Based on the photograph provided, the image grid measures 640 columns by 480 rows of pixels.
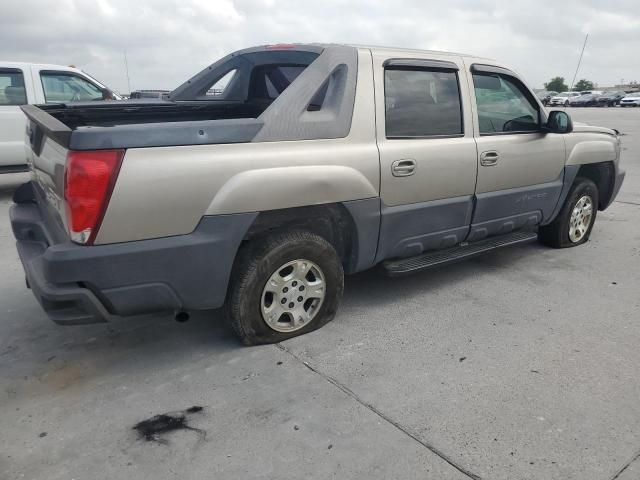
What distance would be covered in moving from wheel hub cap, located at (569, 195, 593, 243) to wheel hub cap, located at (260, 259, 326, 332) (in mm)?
3187

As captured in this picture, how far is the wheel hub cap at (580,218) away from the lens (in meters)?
5.22

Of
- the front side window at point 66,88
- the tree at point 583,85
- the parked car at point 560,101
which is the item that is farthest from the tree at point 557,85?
the front side window at point 66,88

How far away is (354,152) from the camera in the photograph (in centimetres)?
320

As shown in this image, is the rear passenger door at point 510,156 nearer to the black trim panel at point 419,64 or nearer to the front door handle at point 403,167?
the black trim panel at point 419,64

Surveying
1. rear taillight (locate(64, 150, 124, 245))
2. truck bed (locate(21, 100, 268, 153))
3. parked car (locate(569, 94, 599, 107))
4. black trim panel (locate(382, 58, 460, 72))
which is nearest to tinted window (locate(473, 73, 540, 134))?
black trim panel (locate(382, 58, 460, 72))

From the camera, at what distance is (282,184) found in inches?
115

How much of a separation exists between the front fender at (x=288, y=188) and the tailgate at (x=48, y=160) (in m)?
0.74

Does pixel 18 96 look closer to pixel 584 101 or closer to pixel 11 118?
pixel 11 118

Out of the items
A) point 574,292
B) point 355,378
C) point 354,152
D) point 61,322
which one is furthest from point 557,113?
point 61,322

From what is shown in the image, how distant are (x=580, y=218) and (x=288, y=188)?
3.72m

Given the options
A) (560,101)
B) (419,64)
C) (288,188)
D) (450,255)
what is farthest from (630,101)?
(288,188)

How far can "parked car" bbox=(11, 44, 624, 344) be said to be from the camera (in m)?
2.53

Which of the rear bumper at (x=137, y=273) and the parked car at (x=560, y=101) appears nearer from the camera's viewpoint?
the rear bumper at (x=137, y=273)

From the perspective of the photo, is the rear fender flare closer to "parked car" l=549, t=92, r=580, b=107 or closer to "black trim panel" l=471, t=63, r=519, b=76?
"black trim panel" l=471, t=63, r=519, b=76
